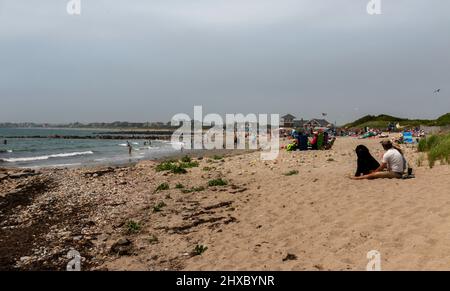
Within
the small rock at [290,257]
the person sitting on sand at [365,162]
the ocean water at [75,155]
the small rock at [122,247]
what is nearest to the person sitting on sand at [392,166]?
the person sitting on sand at [365,162]

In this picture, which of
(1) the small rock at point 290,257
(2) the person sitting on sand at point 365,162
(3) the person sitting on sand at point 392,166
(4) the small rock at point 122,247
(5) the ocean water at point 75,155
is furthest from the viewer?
(5) the ocean water at point 75,155

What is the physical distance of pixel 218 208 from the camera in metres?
10.2

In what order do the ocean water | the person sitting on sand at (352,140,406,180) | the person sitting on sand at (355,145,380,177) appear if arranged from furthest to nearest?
the ocean water, the person sitting on sand at (355,145,380,177), the person sitting on sand at (352,140,406,180)

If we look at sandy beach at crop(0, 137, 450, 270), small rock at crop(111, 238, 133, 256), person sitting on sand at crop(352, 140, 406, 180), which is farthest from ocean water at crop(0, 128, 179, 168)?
person sitting on sand at crop(352, 140, 406, 180)

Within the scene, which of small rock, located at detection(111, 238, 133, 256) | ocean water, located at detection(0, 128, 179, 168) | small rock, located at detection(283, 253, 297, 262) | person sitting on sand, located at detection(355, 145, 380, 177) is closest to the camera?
small rock, located at detection(283, 253, 297, 262)

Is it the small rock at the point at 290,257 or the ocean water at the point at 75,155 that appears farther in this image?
the ocean water at the point at 75,155

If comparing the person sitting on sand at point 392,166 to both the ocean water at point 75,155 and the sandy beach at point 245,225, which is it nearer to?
the sandy beach at point 245,225

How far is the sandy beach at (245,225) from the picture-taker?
587 cm

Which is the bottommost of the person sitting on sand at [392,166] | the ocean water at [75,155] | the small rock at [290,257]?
the ocean water at [75,155]

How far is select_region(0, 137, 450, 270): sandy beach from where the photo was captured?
19.2 ft

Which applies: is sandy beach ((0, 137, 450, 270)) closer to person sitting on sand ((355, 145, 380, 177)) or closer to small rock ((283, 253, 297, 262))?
small rock ((283, 253, 297, 262))

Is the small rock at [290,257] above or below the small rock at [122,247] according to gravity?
above
